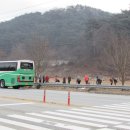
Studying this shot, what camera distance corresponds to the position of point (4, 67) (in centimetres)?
4288

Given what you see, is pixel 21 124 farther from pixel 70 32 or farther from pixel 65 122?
pixel 70 32

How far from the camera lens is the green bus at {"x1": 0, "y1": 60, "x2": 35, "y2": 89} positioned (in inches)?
1617

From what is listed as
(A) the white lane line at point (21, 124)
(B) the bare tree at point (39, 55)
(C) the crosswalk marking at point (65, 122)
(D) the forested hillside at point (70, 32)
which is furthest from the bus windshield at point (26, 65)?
(D) the forested hillside at point (70, 32)

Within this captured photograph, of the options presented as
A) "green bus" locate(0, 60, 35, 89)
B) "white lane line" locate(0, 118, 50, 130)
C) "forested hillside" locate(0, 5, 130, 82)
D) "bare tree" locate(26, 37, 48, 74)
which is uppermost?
"forested hillside" locate(0, 5, 130, 82)

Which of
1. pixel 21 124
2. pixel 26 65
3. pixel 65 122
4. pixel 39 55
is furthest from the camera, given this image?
pixel 39 55

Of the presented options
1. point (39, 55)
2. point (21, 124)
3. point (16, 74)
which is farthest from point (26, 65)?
point (21, 124)

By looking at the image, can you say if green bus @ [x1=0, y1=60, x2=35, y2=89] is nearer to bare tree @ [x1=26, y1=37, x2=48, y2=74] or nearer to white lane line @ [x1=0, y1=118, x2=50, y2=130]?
bare tree @ [x1=26, y1=37, x2=48, y2=74]

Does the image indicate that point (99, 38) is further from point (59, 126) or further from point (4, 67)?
point (59, 126)

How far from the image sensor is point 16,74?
135 feet

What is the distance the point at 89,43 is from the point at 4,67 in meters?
105

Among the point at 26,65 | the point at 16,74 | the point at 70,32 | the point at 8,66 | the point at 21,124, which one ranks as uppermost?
the point at 70,32

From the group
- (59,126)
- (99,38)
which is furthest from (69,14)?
(59,126)

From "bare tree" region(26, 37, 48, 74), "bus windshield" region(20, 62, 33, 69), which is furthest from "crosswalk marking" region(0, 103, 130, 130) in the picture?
"bare tree" region(26, 37, 48, 74)

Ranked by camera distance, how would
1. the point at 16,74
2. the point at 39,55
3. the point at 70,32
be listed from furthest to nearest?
the point at 70,32 → the point at 39,55 → the point at 16,74
